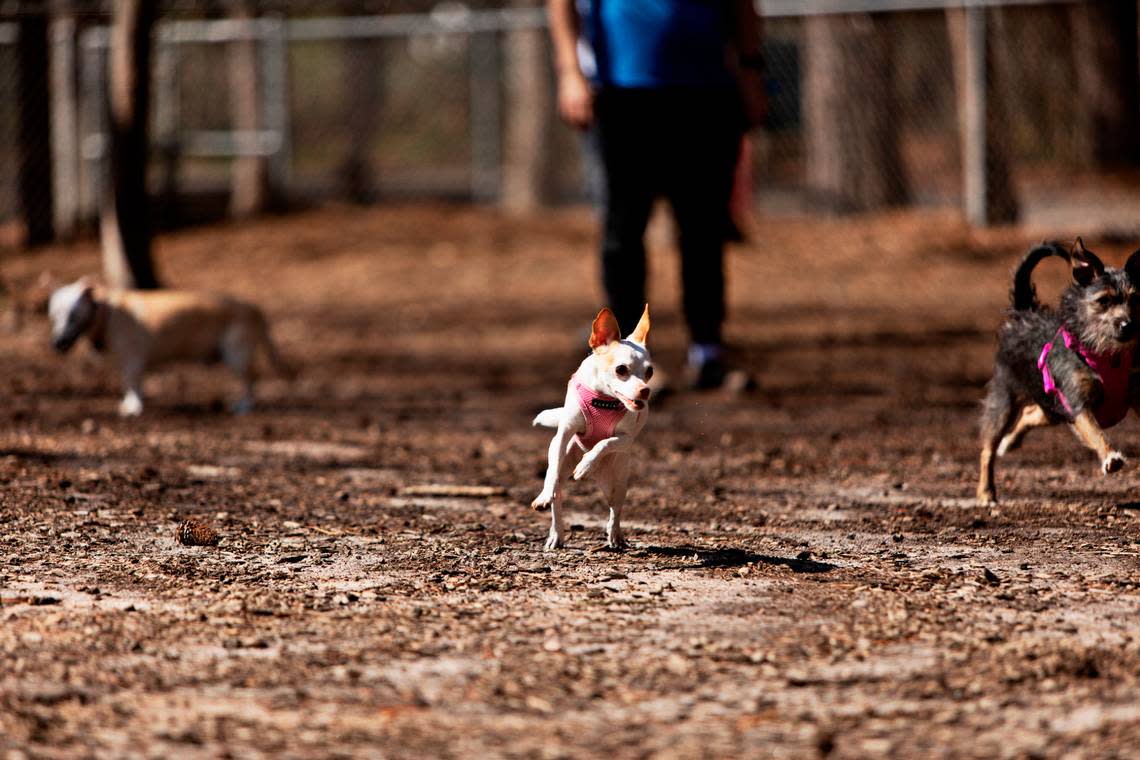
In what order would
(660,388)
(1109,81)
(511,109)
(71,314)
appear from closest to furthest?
(71,314)
(660,388)
(1109,81)
(511,109)

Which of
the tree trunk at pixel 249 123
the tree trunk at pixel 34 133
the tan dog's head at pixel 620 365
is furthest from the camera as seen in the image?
the tree trunk at pixel 249 123

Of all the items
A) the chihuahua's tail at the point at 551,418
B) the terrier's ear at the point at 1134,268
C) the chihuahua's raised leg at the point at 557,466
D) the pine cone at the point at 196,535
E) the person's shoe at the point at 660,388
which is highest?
the terrier's ear at the point at 1134,268

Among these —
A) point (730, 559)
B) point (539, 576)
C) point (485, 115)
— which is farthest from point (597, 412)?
point (485, 115)

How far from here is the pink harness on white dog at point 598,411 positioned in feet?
14.5

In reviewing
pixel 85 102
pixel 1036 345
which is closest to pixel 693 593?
pixel 1036 345

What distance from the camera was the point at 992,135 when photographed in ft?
48.0

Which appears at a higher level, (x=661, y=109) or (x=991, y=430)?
(x=661, y=109)

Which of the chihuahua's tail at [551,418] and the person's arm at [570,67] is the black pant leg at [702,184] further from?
the chihuahua's tail at [551,418]

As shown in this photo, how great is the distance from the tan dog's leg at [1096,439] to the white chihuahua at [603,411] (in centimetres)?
142

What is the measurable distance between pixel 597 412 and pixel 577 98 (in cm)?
338

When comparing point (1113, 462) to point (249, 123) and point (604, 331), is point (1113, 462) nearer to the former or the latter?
point (604, 331)

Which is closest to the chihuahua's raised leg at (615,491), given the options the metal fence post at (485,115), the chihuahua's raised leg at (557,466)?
the chihuahua's raised leg at (557,466)

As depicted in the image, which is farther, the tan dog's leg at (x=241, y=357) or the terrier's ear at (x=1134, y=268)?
the tan dog's leg at (x=241, y=357)

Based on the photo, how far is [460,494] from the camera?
5.82 metres
